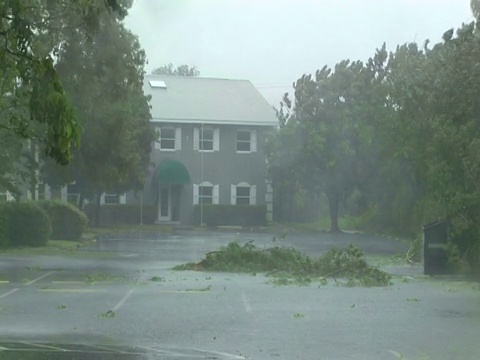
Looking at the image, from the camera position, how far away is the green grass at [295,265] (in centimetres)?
2373

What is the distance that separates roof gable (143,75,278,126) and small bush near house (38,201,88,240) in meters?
20.3

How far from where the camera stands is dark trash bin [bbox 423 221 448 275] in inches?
1028

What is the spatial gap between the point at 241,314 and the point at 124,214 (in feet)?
147

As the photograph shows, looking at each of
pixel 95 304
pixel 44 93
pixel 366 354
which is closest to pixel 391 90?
pixel 95 304

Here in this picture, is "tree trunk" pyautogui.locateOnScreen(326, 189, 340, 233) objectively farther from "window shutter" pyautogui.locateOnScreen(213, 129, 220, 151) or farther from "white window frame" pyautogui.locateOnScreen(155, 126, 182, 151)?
"white window frame" pyautogui.locateOnScreen(155, 126, 182, 151)

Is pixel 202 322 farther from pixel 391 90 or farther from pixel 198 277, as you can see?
pixel 391 90

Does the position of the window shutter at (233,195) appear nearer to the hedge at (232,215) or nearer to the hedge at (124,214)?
the hedge at (232,215)

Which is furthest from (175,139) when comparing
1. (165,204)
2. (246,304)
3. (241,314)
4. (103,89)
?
(241,314)

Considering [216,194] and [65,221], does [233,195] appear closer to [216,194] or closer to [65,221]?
[216,194]

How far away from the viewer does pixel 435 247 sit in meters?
26.2

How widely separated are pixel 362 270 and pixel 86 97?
47.9 ft

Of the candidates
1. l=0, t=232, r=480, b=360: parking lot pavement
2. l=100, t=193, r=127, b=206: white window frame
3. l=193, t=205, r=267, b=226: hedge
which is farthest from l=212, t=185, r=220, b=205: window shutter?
l=0, t=232, r=480, b=360: parking lot pavement

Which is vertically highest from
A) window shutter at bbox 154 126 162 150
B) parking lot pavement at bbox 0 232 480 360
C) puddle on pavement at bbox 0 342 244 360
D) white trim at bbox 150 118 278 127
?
white trim at bbox 150 118 278 127

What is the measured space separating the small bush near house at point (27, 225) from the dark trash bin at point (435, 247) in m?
16.4
